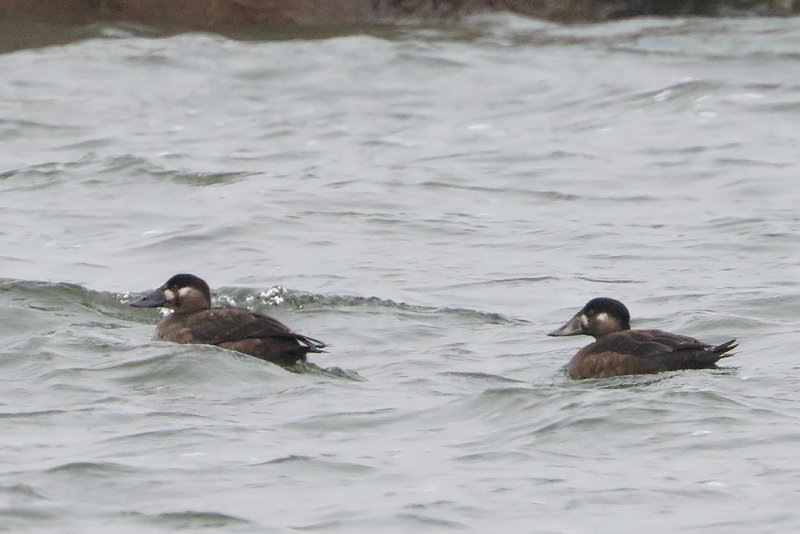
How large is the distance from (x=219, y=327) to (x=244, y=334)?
21cm

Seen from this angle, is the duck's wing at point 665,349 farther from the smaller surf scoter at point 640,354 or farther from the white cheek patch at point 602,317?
the white cheek patch at point 602,317

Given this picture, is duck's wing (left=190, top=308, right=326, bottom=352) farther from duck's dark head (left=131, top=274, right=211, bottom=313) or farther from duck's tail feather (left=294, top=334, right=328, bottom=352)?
duck's dark head (left=131, top=274, right=211, bottom=313)

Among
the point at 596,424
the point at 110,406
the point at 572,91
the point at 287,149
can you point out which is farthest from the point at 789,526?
the point at 572,91

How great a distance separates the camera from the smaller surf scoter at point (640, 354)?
813 centimetres

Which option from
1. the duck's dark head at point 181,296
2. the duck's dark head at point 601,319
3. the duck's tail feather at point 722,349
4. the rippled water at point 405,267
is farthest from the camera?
the duck's dark head at point 181,296

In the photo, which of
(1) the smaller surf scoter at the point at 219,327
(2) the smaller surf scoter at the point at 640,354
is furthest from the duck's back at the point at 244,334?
(2) the smaller surf scoter at the point at 640,354

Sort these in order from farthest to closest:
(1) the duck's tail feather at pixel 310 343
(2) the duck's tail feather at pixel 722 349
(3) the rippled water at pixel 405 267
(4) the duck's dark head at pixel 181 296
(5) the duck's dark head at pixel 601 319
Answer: (4) the duck's dark head at pixel 181 296, (5) the duck's dark head at pixel 601 319, (1) the duck's tail feather at pixel 310 343, (2) the duck's tail feather at pixel 722 349, (3) the rippled water at pixel 405 267

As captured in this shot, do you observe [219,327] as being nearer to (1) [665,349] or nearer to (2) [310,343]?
(2) [310,343]

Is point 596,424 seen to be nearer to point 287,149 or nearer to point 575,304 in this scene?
point 575,304

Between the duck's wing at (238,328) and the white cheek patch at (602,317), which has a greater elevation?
the white cheek patch at (602,317)

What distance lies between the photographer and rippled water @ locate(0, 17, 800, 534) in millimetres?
6383

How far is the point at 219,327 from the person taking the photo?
8.79 m

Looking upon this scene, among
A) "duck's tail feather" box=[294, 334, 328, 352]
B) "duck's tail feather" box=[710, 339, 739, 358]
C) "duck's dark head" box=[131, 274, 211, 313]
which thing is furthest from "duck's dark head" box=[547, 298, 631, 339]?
"duck's dark head" box=[131, 274, 211, 313]

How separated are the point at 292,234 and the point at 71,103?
6.06 meters
